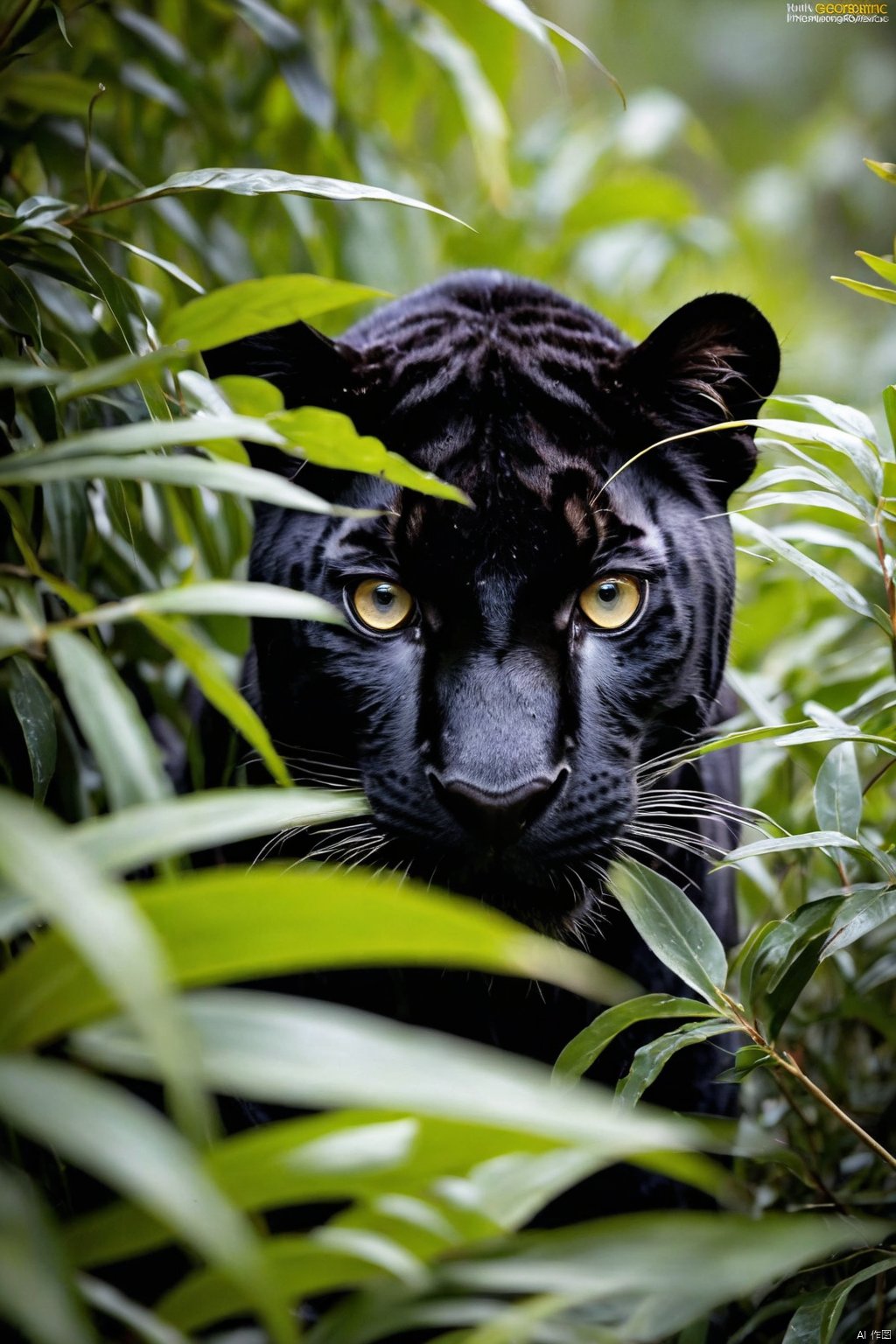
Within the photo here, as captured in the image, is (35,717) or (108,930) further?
(35,717)

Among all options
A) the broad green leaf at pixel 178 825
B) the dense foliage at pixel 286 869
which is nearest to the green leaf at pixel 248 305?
the dense foliage at pixel 286 869

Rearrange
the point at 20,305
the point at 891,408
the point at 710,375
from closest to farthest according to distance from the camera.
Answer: the point at 20,305, the point at 891,408, the point at 710,375

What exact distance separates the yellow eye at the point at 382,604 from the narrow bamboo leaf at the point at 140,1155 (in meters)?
0.82

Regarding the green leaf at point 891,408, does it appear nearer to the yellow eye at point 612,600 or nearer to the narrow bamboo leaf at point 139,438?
the yellow eye at point 612,600

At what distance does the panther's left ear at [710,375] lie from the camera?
137cm

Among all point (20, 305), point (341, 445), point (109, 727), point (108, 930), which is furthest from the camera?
point (20, 305)

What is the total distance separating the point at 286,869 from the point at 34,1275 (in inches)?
35.1

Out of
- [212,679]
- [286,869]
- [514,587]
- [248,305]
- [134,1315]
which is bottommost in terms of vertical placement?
[134,1315]

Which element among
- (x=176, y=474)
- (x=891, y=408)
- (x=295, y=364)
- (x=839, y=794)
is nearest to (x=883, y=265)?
(x=891, y=408)

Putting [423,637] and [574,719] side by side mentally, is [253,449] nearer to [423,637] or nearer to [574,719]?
[423,637]

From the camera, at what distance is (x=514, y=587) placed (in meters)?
1.23

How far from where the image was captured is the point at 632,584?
132cm

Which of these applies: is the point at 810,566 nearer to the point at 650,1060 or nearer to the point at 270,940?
the point at 650,1060

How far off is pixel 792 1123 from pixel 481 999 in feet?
1.93
